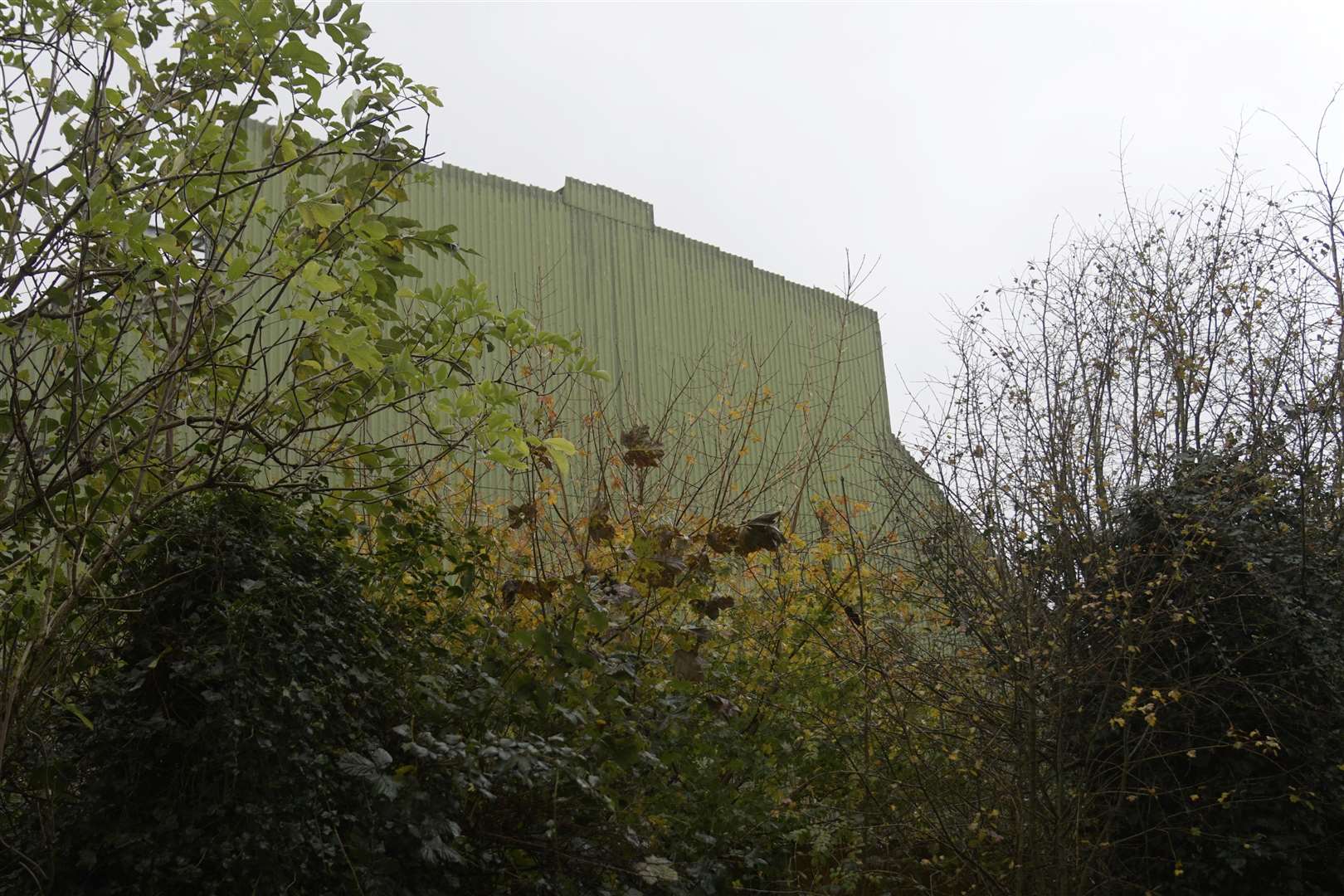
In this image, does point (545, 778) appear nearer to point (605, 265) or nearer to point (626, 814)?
point (626, 814)

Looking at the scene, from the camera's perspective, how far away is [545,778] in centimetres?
373

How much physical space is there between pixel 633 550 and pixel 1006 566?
216 centimetres

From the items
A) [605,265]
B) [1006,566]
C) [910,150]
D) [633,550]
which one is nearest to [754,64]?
[910,150]

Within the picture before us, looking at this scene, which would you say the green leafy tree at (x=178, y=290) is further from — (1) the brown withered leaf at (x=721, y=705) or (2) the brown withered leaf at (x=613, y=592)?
(1) the brown withered leaf at (x=721, y=705)

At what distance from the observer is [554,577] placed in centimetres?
493

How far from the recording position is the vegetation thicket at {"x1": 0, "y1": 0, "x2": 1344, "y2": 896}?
11.1 ft

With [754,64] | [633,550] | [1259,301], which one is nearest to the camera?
[633,550]

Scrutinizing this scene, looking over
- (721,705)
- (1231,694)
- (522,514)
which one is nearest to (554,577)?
(522,514)

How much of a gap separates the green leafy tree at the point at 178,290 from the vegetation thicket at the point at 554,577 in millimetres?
28

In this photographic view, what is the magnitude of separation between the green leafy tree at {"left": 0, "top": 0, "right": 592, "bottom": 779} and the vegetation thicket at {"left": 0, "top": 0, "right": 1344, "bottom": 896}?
28mm

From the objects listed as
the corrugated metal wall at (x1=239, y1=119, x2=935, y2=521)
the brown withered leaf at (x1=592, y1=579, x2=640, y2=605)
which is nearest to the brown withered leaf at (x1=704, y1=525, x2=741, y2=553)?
the brown withered leaf at (x1=592, y1=579, x2=640, y2=605)

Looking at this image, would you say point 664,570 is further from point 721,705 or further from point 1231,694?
point 1231,694

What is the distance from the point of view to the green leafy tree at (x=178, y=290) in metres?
3.23

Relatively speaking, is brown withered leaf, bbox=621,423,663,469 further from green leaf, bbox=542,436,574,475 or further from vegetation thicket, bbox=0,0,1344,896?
green leaf, bbox=542,436,574,475
